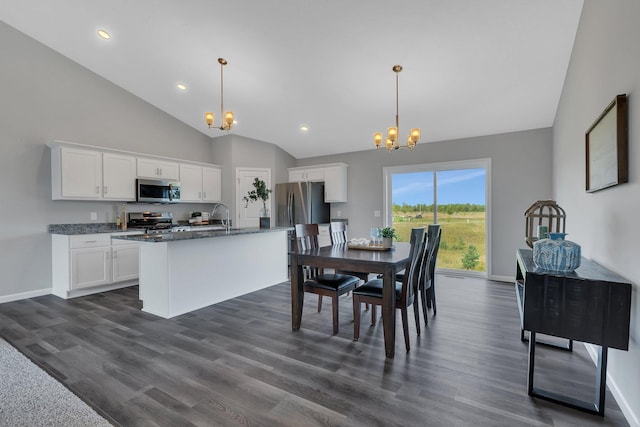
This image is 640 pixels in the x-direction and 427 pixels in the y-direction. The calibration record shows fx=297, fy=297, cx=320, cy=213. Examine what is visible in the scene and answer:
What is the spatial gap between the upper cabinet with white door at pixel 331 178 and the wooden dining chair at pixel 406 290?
3.43m

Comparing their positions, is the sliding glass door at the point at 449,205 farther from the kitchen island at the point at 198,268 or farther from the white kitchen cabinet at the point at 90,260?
the white kitchen cabinet at the point at 90,260

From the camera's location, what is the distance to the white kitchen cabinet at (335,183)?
6.05 m

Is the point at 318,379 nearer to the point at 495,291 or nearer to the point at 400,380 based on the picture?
the point at 400,380

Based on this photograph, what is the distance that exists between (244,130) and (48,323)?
413 centimetres

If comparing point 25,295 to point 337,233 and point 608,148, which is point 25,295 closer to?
point 337,233

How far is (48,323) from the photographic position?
3.12 meters

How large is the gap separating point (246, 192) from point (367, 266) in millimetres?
4262

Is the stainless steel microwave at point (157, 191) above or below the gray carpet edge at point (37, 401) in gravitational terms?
above

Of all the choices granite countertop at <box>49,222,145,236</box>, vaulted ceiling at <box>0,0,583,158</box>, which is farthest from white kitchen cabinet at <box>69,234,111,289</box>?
vaulted ceiling at <box>0,0,583,158</box>

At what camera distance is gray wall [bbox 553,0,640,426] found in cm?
160

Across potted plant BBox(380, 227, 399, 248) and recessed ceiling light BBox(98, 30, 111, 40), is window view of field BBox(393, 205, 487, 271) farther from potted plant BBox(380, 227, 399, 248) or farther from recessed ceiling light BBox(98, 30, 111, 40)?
recessed ceiling light BBox(98, 30, 111, 40)

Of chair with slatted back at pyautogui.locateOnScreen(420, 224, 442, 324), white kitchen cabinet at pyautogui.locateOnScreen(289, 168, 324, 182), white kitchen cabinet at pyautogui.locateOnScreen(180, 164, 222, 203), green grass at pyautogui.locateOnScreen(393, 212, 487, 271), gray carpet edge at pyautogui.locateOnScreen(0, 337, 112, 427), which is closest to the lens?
gray carpet edge at pyautogui.locateOnScreen(0, 337, 112, 427)

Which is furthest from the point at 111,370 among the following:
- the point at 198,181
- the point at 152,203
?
the point at 198,181

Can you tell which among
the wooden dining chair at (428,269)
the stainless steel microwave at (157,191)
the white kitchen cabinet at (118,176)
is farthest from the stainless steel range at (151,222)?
the wooden dining chair at (428,269)
